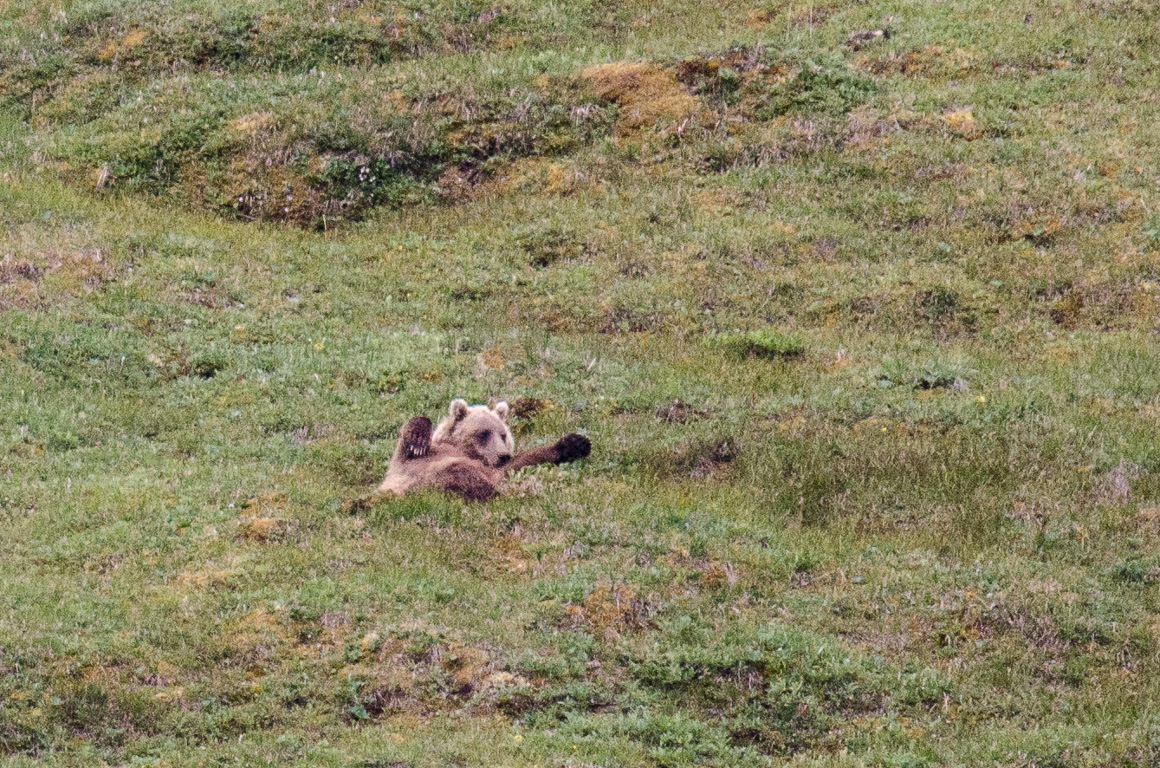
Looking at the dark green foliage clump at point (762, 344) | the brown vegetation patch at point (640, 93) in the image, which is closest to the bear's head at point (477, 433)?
the dark green foliage clump at point (762, 344)

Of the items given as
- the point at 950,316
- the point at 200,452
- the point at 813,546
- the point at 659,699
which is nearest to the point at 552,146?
the point at 950,316

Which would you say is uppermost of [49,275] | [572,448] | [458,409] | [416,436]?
[49,275]

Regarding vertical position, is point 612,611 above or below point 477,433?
below

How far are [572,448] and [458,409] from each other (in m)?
1.26

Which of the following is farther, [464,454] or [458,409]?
[458,409]

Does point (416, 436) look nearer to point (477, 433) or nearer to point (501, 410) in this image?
point (477, 433)

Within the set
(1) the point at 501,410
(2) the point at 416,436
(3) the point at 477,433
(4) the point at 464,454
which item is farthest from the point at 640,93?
(2) the point at 416,436

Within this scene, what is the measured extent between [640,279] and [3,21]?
15.6 meters

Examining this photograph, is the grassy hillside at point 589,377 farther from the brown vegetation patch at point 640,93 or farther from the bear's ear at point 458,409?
the bear's ear at point 458,409

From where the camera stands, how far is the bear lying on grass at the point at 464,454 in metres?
13.6

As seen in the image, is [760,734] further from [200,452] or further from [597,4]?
Result: [597,4]

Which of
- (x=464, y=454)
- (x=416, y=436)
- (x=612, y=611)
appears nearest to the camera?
(x=612, y=611)

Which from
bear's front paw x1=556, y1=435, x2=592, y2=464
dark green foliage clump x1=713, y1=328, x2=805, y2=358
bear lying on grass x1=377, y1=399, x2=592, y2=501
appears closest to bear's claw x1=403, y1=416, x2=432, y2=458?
bear lying on grass x1=377, y1=399, x2=592, y2=501

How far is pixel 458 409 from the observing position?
1441cm
